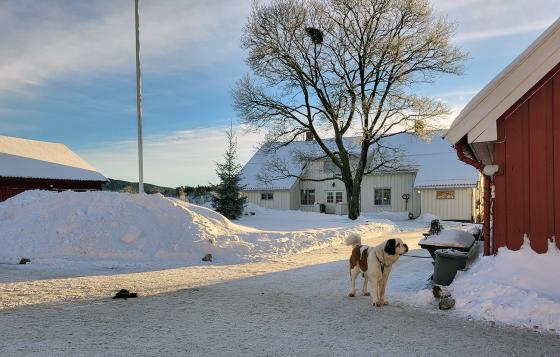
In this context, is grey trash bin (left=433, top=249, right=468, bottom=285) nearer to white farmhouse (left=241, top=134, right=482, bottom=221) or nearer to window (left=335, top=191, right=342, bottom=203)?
white farmhouse (left=241, top=134, right=482, bottom=221)

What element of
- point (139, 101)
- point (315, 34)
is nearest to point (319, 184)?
point (315, 34)

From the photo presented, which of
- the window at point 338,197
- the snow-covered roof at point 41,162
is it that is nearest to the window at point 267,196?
the window at point 338,197

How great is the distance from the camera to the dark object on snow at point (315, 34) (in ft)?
92.4

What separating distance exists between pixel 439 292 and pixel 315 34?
Answer: 23397mm

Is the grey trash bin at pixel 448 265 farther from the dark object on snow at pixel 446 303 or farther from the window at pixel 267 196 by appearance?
the window at pixel 267 196

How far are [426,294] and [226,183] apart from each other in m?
19.5

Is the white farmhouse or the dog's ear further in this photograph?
the white farmhouse

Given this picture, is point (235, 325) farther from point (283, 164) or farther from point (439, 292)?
point (283, 164)

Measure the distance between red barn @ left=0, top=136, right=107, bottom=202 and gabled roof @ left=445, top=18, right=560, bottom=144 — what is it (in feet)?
93.2

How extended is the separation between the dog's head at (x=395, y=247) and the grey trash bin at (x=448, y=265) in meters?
1.15

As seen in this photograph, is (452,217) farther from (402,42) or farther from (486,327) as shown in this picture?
(486,327)

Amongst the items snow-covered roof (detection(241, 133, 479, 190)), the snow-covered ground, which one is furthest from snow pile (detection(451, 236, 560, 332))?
snow-covered roof (detection(241, 133, 479, 190))

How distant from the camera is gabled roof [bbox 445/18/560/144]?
7117 millimetres

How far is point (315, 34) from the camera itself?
92.8 ft
